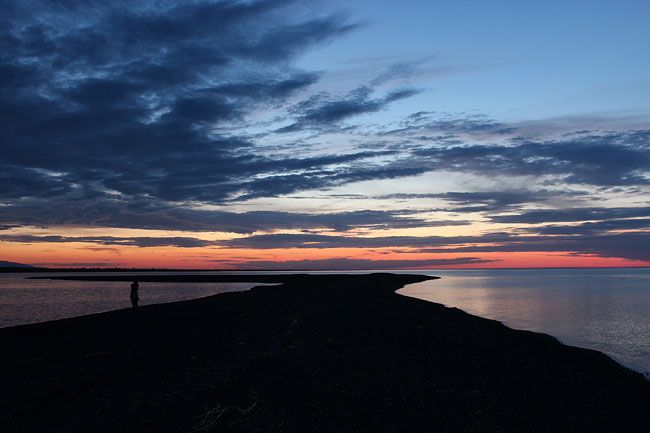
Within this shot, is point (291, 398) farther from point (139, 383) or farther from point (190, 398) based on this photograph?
point (139, 383)

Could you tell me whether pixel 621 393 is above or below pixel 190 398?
below

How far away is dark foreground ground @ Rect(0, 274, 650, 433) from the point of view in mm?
11367

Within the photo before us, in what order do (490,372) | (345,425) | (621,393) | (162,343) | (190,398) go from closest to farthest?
(345,425) → (190,398) → (621,393) → (490,372) → (162,343)

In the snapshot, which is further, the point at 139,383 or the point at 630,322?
the point at 630,322

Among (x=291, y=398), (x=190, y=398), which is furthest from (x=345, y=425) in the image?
(x=190, y=398)

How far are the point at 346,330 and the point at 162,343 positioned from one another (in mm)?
10545

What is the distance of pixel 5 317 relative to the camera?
38438 millimetres

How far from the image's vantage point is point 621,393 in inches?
639

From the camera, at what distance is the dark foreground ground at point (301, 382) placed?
448 inches

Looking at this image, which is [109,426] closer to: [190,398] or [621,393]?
[190,398]

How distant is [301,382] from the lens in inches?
588

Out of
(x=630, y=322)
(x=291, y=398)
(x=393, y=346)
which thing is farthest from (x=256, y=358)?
(x=630, y=322)

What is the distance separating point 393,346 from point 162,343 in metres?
11.4

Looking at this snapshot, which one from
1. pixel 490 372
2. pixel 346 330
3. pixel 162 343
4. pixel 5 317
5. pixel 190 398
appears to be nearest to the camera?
pixel 190 398
